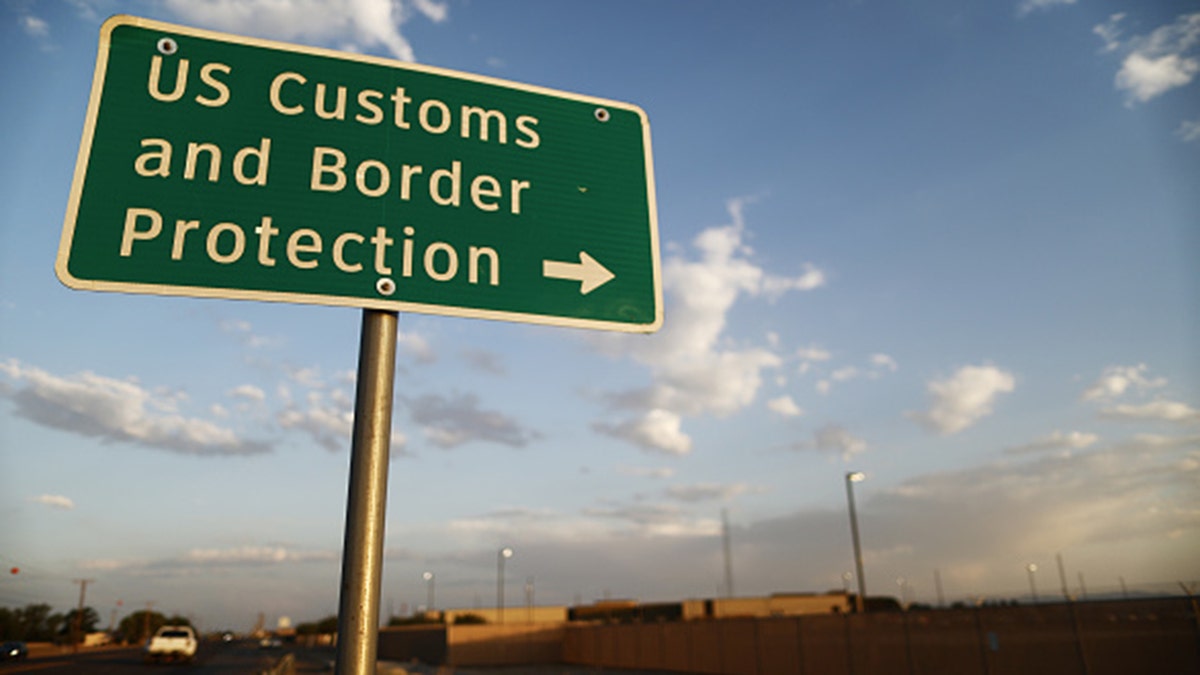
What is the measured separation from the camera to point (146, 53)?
2.33 metres

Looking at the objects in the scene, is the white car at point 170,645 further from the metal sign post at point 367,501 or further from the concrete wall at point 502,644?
the metal sign post at point 367,501

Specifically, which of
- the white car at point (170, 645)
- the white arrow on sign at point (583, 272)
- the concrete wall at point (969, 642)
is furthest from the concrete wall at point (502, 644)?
the white arrow on sign at point (583, 272)

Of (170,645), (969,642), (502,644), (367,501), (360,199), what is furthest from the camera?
(502,644)

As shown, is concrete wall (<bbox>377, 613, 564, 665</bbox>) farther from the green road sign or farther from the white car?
the green road sign

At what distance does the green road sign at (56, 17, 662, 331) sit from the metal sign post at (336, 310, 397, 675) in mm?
155

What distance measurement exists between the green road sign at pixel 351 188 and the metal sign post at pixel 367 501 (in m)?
0.16

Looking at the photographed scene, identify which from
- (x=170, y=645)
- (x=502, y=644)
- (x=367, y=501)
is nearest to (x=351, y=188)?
(x=367, y=501)

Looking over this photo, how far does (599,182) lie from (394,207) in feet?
2.36

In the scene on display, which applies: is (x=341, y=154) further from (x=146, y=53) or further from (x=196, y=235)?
(x=146, y=53)

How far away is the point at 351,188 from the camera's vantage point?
2359mm

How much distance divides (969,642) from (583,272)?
27.3 meters

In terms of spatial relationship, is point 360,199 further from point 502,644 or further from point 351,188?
point 502,644

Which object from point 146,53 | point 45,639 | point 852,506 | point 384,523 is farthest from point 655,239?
point 45,639

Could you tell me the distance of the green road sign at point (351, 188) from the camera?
7.05ft
